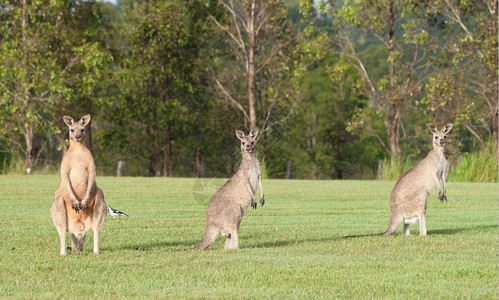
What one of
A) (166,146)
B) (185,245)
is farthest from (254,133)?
(166,146)

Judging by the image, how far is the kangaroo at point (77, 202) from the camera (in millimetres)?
9734

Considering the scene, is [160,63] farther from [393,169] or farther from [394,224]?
[394,224]

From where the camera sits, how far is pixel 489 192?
2192 centimetres

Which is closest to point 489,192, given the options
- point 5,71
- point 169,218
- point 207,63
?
point 169,218

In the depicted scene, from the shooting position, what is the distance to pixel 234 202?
33.8ft

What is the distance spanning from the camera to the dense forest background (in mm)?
34188

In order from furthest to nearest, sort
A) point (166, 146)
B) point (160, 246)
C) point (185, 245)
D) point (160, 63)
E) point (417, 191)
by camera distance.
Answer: point (166, 146), point (160, 63), point (417, 191), point (185, 245), point (160, 246)

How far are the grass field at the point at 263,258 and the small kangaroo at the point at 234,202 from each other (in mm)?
251

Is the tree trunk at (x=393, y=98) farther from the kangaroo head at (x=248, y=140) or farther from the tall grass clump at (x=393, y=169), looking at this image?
the kangaroo head at (x=248, y=140)

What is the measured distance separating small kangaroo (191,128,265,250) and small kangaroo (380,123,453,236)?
2.33 meters

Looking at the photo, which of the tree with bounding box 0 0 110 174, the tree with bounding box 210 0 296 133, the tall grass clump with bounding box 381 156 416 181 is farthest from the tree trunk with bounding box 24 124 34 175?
the tall grass clump with bounding box 381 156 416 181

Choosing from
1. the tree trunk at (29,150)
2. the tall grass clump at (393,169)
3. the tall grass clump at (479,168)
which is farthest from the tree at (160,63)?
the tall grass clump at (479,168)

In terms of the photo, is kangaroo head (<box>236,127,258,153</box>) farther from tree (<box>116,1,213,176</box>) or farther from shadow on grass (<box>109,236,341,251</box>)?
tree (<box>116,1,213,176</box>)

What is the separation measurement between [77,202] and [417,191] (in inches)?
195
